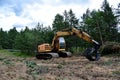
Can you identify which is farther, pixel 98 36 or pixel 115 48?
pixel 98 36

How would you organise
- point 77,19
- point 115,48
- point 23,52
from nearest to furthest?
point 115,48
point 23,52
point 77,19

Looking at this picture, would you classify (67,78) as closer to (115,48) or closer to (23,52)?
(115,48)

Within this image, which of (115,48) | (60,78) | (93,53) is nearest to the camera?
(60,78)

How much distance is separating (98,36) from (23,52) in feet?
47.9

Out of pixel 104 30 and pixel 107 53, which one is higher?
pixel 104 30

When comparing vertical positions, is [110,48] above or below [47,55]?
above

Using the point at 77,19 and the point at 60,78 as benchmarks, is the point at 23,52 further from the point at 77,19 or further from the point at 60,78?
the point at 60,78

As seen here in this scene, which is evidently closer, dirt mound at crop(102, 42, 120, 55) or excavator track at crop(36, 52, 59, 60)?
excavator track at crop(36, 52, 59, 60)

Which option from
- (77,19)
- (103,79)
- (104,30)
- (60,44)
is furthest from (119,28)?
(103,79)

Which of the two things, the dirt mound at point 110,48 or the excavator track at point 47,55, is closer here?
the excavator track at point 47,55

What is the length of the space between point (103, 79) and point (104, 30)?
4234 cm

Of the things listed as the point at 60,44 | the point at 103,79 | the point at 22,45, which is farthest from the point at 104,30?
the point at 103,79

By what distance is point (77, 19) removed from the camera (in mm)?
70875

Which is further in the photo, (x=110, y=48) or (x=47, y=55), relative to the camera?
(x=110, y=48)
